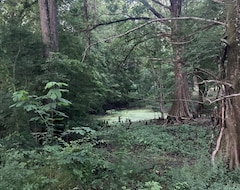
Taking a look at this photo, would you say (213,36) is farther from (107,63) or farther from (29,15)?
(107,63)

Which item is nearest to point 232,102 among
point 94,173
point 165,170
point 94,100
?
point 165,170

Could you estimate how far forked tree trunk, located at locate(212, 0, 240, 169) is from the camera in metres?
4.34

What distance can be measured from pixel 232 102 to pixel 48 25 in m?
5.43

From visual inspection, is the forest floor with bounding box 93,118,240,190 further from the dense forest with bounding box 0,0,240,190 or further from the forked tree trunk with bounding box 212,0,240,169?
the forked tree trunk with bounding box 212,0,240,169

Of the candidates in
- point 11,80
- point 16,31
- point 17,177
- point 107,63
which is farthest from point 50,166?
point 107,63

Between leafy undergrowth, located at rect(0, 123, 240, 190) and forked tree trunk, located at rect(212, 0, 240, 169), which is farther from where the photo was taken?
forked tree trunk, located at rect(212, 0, 240, 169)

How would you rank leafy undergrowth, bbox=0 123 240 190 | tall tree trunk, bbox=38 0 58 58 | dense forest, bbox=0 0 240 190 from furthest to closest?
tall tree trunk, bbox=38 0 58 58
dense forest, bbox=0 0 240 190
leafy undergrowth, bbox=0 123 240 190

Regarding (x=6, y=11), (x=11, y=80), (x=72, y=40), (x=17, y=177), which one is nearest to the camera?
(x=17, y=177)

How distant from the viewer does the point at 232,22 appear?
4.43 meters

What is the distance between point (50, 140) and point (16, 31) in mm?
4000

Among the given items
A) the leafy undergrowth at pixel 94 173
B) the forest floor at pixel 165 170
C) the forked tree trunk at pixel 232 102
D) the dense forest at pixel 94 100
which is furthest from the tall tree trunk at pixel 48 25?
the forked tree trunk at pixel 232 102

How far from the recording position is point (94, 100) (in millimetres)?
8961

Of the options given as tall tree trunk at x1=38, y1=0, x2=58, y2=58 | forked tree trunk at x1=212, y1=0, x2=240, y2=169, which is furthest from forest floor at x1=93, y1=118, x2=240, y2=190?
tall tree trunk at x1=38, y1=0, x2=58, y2=58

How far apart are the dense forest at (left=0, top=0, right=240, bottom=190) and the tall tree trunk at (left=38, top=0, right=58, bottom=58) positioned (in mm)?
27
